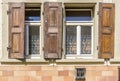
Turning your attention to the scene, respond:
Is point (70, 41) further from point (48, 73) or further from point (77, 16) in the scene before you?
point (48, 73)

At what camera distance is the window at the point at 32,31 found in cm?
695

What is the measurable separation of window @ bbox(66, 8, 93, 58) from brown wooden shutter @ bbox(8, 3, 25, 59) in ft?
3.22

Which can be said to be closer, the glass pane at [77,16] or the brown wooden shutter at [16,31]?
the brown wooden shutter at [16,31]

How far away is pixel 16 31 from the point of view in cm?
672

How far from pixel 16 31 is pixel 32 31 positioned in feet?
1.35

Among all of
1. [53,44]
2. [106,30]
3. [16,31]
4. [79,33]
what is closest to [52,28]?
[53,44]

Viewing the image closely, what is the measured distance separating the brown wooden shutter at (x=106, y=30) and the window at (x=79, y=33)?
0.99 feet

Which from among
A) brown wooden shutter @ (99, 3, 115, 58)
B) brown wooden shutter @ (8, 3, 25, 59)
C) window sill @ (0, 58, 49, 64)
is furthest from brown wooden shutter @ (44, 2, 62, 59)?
brown wooden shutter @ (99, 3, 115, 58)

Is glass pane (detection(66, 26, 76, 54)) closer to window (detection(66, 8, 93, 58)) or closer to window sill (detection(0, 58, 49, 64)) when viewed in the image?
window (detection(66, 8, 93, 58))

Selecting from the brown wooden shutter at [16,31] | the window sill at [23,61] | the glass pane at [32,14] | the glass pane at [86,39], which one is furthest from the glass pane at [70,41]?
the brown wooden shutter at [16,31]

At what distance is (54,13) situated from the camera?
22.2 ft

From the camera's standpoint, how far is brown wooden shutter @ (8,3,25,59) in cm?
671

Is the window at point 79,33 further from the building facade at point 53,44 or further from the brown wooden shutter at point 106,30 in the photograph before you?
the brown wooden shutter at point 106,30

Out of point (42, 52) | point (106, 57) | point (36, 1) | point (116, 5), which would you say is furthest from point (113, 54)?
point (36, 1)
